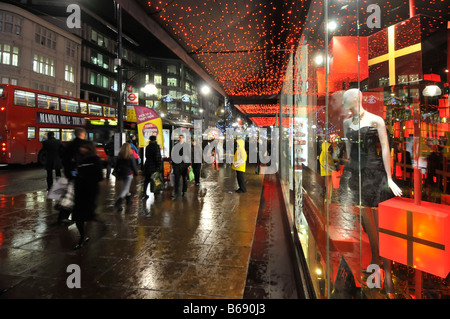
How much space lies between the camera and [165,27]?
3568 millimetres

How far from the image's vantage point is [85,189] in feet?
13.5

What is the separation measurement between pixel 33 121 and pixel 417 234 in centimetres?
1770

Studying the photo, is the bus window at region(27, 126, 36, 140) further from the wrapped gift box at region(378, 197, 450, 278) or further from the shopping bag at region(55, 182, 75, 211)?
the wrapped gift box at region(378, 197, 450, 278)

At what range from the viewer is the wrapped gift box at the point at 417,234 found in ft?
5.84

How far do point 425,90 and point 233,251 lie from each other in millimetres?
3056

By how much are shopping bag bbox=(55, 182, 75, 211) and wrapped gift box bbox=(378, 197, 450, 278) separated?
4498mm

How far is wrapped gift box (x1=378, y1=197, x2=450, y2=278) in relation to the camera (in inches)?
70.1

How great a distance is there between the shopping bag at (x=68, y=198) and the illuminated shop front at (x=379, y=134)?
391 cm

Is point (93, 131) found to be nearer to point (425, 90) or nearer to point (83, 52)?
point (425, 90)

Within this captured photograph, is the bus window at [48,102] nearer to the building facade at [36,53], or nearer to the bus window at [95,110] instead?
the bus window at [95,110]

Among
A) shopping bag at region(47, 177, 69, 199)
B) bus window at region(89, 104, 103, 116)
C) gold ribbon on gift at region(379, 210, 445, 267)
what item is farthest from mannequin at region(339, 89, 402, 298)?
bus window at region(89, 104, 103, 116)

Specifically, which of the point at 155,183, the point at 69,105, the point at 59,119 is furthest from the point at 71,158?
the point at 69,105

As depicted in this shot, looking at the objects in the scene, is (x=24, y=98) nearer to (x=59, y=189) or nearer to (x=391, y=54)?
(x=59, y=189)
